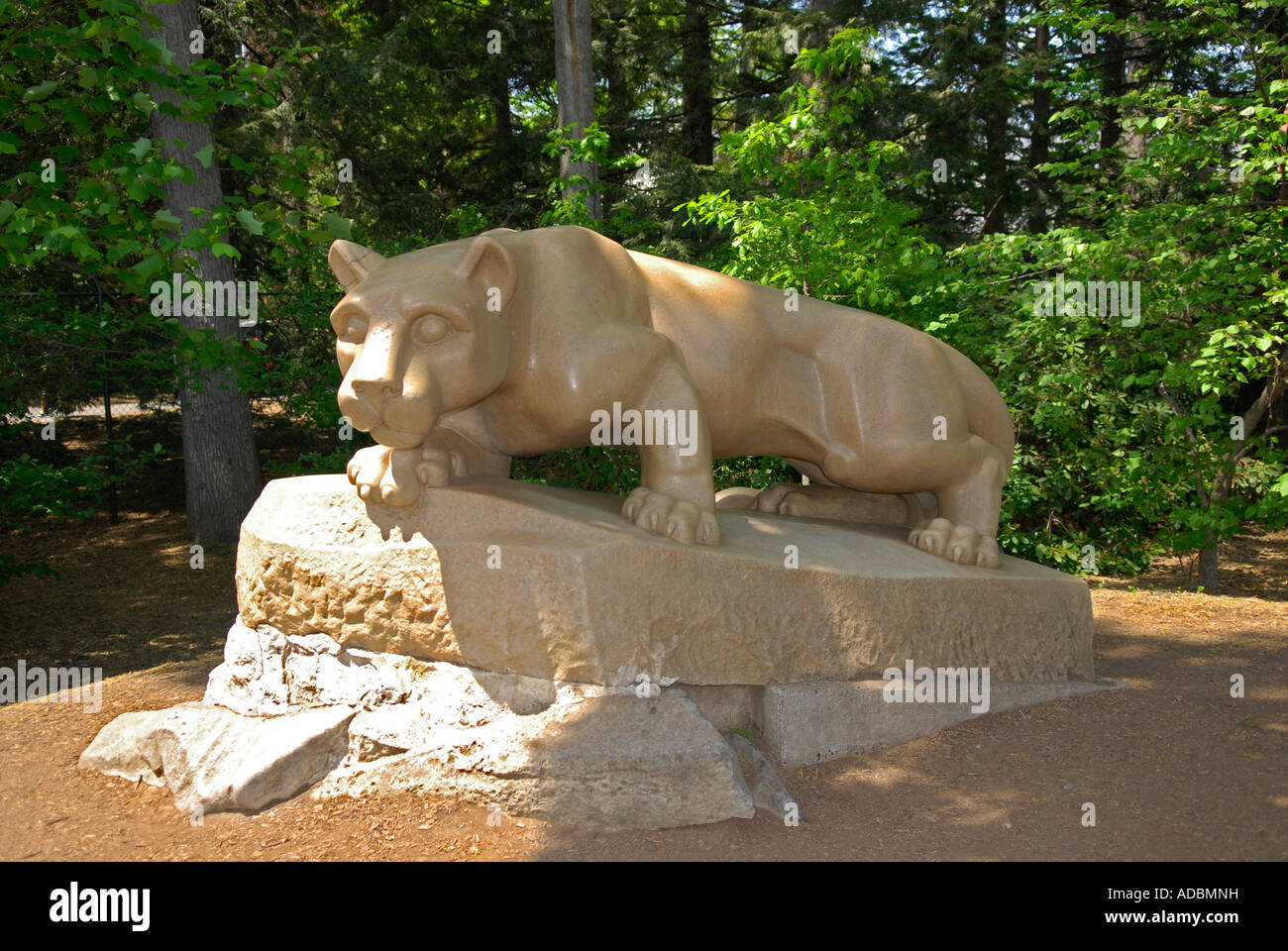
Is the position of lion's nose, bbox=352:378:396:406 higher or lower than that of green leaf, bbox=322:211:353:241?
lower

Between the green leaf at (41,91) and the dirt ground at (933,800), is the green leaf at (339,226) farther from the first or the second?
the dirt ground at (933,800)

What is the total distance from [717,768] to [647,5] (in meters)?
14.2

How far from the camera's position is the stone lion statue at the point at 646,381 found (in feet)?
11.3

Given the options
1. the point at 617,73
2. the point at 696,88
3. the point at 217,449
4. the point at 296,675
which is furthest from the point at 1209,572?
the point at 617,73

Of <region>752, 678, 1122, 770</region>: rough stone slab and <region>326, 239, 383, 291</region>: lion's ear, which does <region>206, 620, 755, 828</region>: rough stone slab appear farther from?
<region>326, 239, 383, 291</region>: lion's ear

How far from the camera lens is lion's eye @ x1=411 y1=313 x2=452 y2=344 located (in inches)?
135

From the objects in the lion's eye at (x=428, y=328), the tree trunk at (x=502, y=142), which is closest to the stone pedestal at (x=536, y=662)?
the lion's eye at (x=428, y=328)

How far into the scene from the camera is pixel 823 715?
12.7 feet

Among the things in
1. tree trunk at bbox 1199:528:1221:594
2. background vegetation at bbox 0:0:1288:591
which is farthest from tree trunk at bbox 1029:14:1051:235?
tree trunk at bbox 1199:528:1221:594

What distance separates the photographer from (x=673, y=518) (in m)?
3.70

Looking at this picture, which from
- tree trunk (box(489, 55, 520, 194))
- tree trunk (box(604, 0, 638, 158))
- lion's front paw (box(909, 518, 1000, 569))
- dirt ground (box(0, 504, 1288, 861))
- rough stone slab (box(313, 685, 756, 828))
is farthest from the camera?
tree trunk (box(604, 0, 638, 158))

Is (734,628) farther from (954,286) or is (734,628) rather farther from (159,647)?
(159,647)

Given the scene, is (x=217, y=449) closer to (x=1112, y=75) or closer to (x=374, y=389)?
(x=374, y=389)

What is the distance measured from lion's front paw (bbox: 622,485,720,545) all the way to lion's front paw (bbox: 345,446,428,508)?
81 centimetres
